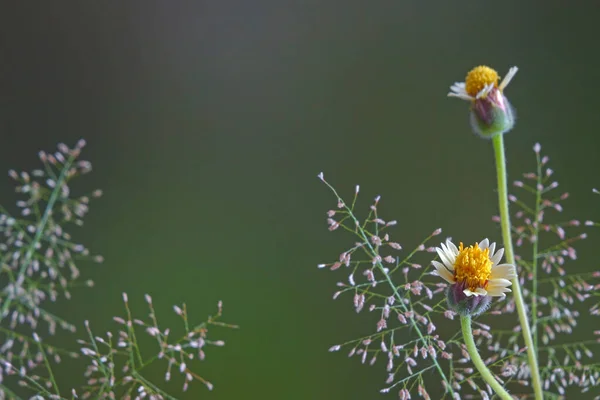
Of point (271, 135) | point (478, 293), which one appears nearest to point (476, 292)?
point (478, 293)

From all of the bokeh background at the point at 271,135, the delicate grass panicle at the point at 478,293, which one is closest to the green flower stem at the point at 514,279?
the delicate grass panicle at the point at 478,293

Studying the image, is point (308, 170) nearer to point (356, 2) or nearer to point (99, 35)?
point (356, 2)

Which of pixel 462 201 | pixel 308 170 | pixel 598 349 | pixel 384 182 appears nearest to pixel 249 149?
pixel 308 170

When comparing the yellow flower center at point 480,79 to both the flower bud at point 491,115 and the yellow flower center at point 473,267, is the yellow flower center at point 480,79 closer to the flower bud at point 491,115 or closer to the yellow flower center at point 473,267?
the flower bud at point 491,115

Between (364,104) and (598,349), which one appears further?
(364,104)

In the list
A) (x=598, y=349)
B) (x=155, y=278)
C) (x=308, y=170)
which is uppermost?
(x=308, y=170)

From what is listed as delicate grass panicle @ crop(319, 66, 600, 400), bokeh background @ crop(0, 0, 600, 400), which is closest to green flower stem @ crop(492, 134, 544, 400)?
delicate grass panicle @ crop(319, 66, 600, 400)
